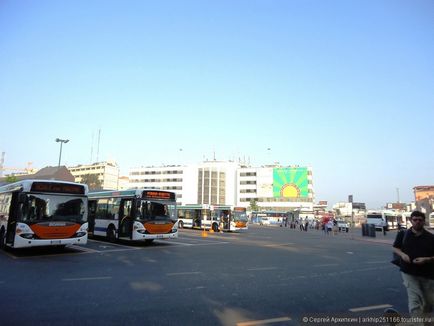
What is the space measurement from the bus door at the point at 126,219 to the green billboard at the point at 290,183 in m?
102

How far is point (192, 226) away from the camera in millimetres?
39812

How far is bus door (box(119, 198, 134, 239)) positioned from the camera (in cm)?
1872

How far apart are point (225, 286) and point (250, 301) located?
1.53m

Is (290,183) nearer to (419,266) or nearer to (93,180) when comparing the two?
(93,180)

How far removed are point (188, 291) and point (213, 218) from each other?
30.5 m

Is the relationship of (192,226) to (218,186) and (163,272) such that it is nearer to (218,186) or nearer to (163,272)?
(163,272)

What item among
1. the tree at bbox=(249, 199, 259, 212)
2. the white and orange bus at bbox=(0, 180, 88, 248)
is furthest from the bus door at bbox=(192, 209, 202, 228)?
the tree at bbox=(249, 199, 259, 212)

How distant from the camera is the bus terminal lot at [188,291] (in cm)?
614

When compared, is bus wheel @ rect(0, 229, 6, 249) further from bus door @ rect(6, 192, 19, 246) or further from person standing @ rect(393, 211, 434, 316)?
person standing @ rect(393, 211, 434, 316)

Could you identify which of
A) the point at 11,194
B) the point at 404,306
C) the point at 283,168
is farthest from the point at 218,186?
the point at 404,306

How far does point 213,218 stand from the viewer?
38.4 m

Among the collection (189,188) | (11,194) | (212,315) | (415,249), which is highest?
(189,188)

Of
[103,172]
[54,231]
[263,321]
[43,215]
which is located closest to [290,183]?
[103,172]

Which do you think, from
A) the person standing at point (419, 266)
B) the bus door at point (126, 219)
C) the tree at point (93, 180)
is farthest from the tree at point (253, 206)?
the person standing at point (419, 266)
